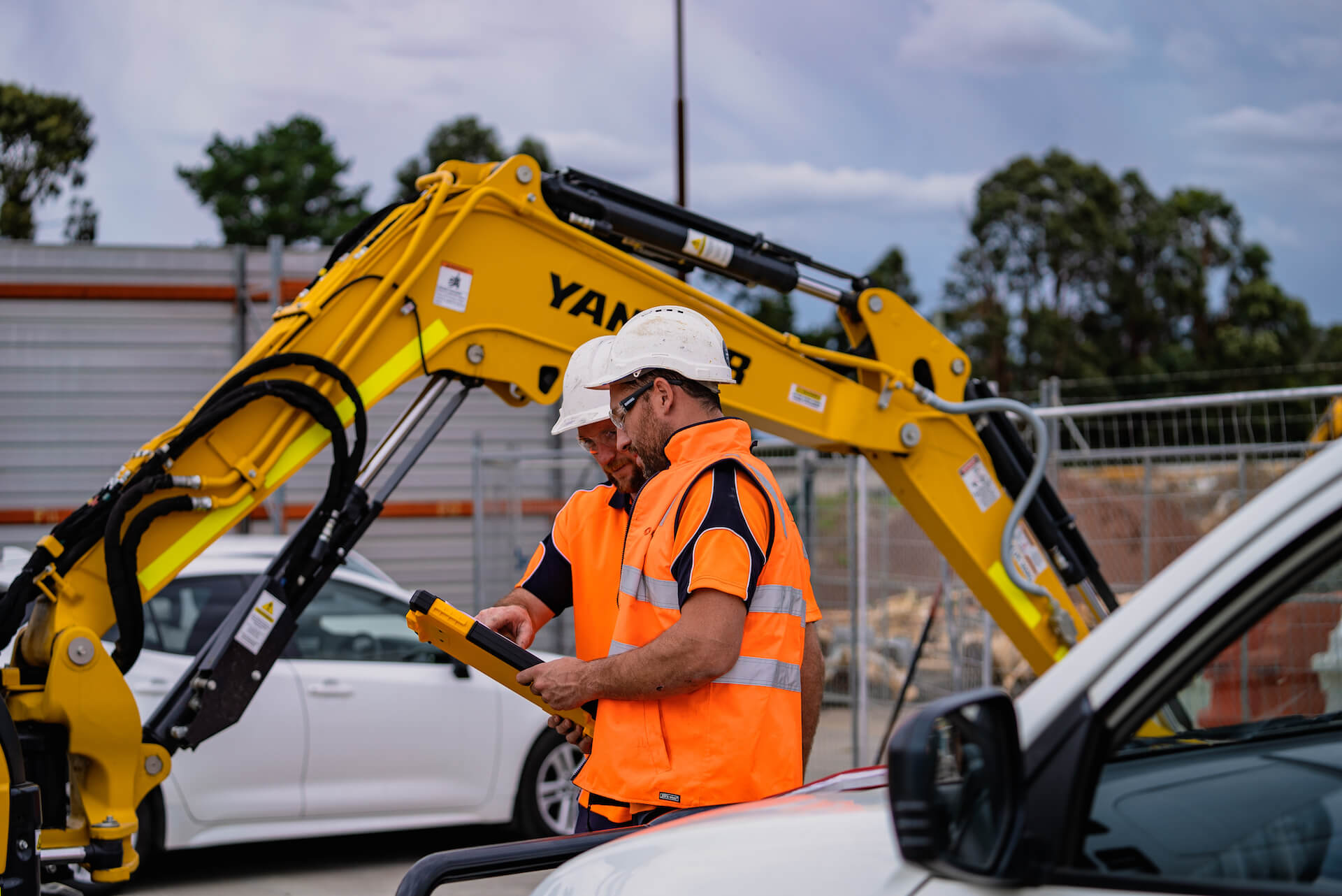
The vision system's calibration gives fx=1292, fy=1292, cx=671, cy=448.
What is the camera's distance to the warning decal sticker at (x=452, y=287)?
434cm

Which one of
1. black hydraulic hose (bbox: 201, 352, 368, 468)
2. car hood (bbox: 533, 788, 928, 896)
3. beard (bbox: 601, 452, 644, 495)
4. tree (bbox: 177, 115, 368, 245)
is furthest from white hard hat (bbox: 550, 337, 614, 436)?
tree (bbox: 177, 115, 368, 245)

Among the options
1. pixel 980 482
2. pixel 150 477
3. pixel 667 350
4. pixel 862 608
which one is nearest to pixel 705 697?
pixel 667 350

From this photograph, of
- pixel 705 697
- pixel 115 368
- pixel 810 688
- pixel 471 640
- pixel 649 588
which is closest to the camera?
pixel 705 697

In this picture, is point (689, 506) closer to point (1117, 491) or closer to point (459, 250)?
point (459, 250)

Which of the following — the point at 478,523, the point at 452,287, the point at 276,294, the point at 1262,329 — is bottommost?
the point at 478,523

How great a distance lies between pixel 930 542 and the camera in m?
7.38

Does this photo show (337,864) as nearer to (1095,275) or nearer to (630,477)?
(630,477)

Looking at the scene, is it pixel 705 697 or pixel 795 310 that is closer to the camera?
pixel 705 697

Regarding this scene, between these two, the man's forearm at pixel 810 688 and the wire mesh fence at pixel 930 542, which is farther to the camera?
the wire mesh fence at pixel 930 542

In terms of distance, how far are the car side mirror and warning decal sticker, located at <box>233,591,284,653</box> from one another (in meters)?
3.14

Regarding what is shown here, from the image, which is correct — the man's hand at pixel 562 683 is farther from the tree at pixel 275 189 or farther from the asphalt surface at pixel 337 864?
the tree at pixel 275 189

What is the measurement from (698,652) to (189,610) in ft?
16.0

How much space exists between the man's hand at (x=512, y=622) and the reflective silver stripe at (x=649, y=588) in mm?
515

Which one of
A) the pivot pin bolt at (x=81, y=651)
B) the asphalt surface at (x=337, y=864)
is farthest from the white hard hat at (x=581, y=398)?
the asphalt surface at (x=337, y=864)
